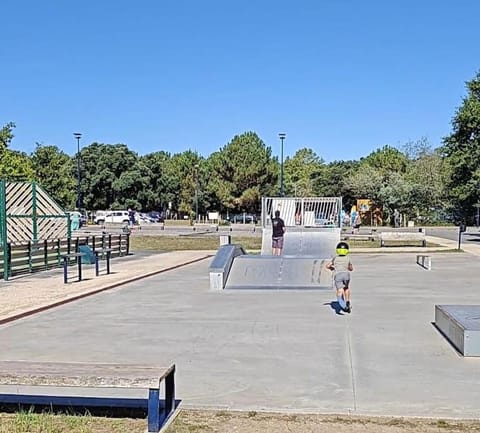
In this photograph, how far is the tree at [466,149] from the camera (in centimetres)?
3656

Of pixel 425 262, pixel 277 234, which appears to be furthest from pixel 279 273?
pixel 425 262

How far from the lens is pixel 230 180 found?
71688mm

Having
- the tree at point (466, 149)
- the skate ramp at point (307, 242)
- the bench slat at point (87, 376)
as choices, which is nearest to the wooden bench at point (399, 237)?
the skate ramp at point (307, 242)

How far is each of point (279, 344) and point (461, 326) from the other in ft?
Result: 7.68

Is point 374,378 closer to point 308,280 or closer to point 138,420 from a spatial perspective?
point 138,420

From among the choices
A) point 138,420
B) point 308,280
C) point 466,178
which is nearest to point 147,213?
point 466,178

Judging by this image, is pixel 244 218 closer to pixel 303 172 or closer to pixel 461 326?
pixel 303 172

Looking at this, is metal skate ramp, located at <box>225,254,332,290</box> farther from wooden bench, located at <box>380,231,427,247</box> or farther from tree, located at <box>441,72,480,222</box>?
tree, located at <box>441,72,480,222</box>

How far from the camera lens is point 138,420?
5.29 metres

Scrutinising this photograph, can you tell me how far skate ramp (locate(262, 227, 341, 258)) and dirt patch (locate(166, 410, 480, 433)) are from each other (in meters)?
18.1

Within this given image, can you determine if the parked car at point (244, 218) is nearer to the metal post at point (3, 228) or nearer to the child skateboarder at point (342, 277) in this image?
the metal post at point (3, 228)

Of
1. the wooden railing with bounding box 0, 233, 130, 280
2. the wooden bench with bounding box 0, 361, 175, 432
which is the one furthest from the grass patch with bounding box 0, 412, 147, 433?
the wooden railing with bounding box 0, 233, 130, 280

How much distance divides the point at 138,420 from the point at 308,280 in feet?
35.1

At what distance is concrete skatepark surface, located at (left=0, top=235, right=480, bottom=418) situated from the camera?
5.96 metres
